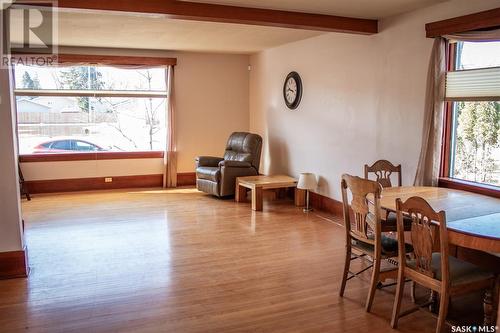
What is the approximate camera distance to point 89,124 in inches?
299

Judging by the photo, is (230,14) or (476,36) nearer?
(476,36)

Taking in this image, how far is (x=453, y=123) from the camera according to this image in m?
4.18

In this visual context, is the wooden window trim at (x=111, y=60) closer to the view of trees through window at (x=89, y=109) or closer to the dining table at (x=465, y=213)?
the view of trees through window at (x=89, y=109)

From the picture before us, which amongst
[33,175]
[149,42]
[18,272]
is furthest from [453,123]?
[33,175]

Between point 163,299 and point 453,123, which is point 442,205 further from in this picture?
point 163,299

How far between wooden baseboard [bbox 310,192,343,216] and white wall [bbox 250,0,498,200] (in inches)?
3.7

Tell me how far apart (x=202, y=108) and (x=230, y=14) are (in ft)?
13.4

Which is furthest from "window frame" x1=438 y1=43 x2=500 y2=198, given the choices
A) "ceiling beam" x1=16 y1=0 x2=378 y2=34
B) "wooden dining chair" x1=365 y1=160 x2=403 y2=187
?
"ceiling beam" x1=16 y1=0 x2=378 y2=34

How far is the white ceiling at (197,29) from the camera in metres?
4.13

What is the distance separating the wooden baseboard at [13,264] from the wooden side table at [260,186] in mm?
3143

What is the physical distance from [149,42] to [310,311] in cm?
506

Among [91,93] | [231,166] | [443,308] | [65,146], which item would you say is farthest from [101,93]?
[443,308]

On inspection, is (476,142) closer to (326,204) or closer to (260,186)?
(326,204)

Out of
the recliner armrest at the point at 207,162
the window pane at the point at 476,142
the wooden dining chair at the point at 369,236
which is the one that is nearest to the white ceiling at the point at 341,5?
the window pane at the point at 476,142
